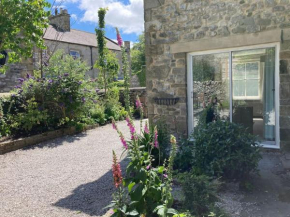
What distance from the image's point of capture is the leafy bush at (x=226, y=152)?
3.24m

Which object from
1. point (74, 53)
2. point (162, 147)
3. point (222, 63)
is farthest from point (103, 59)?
point (74, 53)

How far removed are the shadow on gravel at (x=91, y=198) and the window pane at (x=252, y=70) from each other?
3621 millimetres

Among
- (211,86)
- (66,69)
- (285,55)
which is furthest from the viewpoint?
(66,69)

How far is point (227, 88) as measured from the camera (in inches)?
219

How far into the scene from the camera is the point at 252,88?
536 cm

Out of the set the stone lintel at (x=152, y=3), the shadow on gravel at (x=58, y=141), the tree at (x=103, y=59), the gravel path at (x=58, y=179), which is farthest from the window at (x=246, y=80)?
the tree at (x=103, y=59)

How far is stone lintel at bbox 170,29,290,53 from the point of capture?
15.6 ft

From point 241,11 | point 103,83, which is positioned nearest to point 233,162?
point 241,11

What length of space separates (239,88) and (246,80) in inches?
8.7

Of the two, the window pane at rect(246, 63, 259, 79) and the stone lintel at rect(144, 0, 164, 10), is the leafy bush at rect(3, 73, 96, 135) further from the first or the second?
the window pane at rect(246, 63, 259, 79)

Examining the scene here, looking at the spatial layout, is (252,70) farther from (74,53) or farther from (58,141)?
(74,53)

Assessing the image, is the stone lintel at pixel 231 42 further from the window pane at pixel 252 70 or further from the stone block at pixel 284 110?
the stone block at pixel 284 110

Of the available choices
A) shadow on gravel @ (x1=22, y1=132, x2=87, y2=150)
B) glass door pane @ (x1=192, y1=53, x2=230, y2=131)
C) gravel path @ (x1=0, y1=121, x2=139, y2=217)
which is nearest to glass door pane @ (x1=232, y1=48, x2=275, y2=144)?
glass door pane @ (x1=192, y1=53, x2=230, y2=131)

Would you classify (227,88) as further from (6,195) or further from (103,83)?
(103,83)
